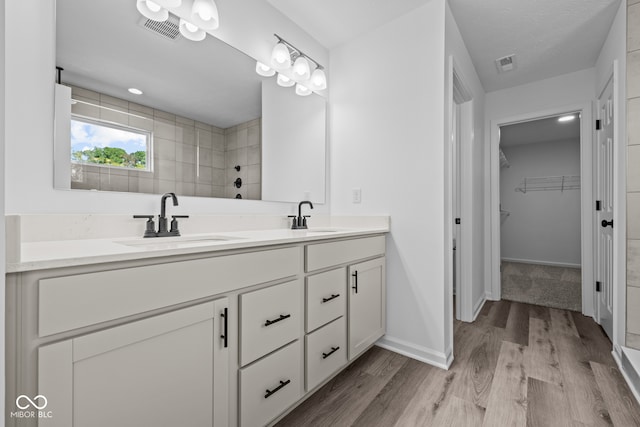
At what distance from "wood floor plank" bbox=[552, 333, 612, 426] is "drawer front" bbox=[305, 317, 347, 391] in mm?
1110

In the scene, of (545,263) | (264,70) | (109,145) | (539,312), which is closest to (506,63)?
(264,70)

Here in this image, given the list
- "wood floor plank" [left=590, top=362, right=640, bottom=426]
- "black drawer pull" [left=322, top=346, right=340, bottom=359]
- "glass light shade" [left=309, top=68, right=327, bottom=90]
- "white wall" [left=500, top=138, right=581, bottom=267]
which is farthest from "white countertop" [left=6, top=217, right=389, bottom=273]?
"white wall" [left=500, top=138, right=581, bottom=267]

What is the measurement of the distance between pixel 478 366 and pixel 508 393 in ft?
0.90

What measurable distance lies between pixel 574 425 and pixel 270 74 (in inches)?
96.4

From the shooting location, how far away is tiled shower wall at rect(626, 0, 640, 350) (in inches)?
69.3

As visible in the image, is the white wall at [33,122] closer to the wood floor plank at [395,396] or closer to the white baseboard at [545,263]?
the wood floor plank at [395,396]

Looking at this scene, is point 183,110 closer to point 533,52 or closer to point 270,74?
point 270,74

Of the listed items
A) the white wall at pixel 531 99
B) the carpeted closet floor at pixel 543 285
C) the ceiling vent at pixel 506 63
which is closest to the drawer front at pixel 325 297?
the white wall at pixel 531 99

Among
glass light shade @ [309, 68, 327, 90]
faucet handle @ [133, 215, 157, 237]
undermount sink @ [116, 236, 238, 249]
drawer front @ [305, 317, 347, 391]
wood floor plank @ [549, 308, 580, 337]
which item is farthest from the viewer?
wood floor plank @ [549, 308, 580, 337]

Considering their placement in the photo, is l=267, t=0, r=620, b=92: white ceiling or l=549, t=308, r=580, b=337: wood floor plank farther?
l=549, t=308, r=580, b=337: wood floor plank

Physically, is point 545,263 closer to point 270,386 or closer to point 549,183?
point 549,183

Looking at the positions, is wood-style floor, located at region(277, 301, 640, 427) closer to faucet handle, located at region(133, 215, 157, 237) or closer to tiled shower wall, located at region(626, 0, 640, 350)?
tiled shower wall, located at region(626, 0, 640, 350)

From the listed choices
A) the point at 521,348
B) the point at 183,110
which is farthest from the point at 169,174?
the point at 521,348

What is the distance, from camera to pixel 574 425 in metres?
1.30
